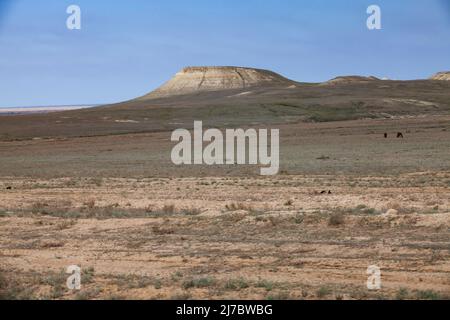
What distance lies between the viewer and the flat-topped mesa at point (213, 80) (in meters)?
167

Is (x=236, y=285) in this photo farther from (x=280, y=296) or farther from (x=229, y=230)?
(x=229, y=230)

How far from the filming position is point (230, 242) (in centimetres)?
1302

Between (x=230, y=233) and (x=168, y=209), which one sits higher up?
(x=168, y=209)

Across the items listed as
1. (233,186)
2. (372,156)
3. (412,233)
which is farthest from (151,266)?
(372,156)

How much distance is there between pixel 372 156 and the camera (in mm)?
38594

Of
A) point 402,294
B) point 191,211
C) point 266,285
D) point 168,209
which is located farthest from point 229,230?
point 402,294

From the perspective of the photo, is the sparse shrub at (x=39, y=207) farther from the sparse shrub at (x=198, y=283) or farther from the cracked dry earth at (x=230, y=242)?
the sparse shrub at (x=198, y=283)

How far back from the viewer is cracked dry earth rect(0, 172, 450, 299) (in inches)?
364

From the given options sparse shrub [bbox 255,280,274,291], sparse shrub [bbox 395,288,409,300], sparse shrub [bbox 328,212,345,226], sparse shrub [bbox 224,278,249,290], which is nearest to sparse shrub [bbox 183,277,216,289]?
sparse shrub [bbox 224,278,249,290]

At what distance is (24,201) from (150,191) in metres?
4.34

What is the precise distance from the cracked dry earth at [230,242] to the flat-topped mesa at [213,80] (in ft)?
470

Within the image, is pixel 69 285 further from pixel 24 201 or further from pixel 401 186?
pixel 401 186

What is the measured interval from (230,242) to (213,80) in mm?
159560
